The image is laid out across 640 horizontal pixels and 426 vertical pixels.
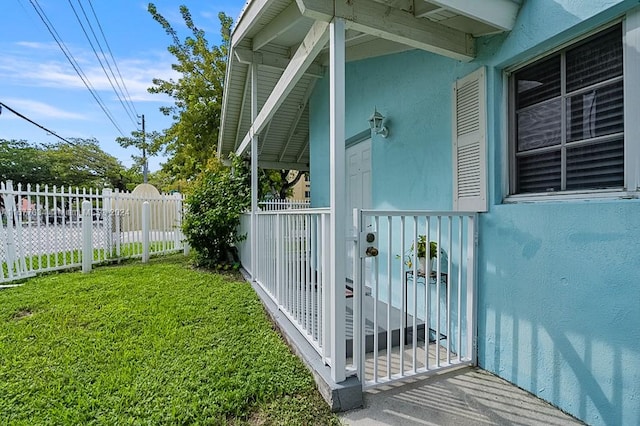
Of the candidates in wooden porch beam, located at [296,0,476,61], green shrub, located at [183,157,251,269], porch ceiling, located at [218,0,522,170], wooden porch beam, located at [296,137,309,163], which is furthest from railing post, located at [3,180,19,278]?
wooden porch beam, located at [296,0,476,61]

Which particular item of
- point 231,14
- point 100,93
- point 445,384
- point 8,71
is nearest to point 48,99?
point 8,71

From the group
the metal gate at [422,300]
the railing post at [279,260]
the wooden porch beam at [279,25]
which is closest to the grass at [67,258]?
the railing post at [279,260]

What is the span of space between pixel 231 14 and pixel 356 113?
13.2 metres

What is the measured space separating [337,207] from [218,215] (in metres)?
5.09

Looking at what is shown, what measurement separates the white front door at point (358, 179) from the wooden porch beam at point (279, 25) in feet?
6.25

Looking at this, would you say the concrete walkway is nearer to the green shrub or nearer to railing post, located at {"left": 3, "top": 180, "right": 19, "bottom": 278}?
the green shrub

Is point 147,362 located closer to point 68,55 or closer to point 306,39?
point 306,39

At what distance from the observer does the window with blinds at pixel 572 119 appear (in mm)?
2045

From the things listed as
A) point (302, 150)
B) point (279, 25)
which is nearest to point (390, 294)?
point (279, 25)

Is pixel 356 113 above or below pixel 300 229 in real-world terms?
above

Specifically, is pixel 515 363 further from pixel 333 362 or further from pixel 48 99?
pixel 48 99

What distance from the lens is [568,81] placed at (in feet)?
7.55

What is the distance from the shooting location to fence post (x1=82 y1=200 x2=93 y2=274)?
6547mm

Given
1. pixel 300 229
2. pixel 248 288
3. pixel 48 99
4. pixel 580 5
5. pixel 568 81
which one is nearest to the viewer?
pixel 580 5
